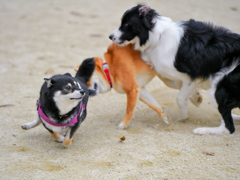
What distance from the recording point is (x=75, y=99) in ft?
8.42

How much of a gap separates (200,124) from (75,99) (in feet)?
6.21

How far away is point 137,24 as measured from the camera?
3.20 meters

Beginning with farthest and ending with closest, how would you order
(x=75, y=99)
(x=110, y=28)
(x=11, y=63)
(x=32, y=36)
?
(x=110, y=28), (x=32, y=36), (x=11, y=63), (x=75, y=99)

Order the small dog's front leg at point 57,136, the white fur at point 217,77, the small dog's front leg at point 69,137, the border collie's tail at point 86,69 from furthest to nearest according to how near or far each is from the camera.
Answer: the border collie's tail at point 86,69
the white fur at point 217,77
the small dog's front leg at point 57,136
the small dog's front leg at point 69,137

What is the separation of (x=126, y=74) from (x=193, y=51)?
2.97 feet

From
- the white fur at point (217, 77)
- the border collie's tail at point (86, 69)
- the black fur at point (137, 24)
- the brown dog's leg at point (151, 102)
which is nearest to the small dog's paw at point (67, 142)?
the border collie's tail at point (86, 69)

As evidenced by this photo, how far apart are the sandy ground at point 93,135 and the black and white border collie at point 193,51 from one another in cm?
51

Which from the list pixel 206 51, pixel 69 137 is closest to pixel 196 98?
pixel 206 51

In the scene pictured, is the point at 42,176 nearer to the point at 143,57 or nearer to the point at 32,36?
the point at 143,57

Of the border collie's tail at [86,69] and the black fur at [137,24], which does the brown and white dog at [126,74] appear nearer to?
the border collie's tail at [86,69]

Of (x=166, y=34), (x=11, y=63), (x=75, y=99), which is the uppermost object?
(x=166, y=34)

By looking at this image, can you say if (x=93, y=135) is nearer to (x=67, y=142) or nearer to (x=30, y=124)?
(x=67, y=142)

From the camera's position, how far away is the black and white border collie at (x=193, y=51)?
10.2 ft

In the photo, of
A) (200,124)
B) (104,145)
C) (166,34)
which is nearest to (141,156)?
(104,145)
